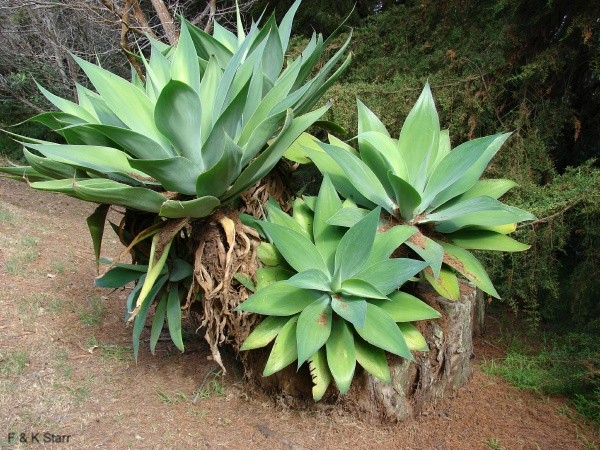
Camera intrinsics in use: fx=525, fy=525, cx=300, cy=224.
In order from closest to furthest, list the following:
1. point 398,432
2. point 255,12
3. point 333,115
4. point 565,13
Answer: point 398,432
point 565,13
point 333,115
point 255,12

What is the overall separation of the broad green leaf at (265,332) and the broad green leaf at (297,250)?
0.77 feet

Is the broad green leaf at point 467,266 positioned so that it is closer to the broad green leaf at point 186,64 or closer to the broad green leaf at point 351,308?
the broad green leaf at point 351,308

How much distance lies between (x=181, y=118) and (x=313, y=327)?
0.89 m

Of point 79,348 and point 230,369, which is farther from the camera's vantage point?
point 79,348

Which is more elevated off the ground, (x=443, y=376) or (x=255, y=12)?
(x=255, y=12)

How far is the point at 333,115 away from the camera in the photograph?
3992 mm

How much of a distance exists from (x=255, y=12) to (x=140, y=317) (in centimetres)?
605

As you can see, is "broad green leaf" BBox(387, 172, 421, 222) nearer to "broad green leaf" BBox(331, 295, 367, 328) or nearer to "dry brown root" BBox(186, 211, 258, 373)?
"broad green leaf" BBox(331, 295, 367, 328)

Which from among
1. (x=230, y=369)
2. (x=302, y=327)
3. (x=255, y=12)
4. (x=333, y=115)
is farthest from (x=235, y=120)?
(x=255, y=12)

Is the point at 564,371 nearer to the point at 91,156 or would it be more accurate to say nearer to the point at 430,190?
the point at 430,190

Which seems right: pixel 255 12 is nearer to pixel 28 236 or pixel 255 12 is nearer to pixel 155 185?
pixel 28 236

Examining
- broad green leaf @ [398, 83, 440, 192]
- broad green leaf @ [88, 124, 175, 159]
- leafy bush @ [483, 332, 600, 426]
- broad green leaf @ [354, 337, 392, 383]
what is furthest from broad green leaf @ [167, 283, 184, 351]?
leafy bush @ [483, 332, 600, 426]

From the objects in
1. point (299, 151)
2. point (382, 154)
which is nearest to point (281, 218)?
point (299, 151)

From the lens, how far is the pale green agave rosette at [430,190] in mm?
2031
